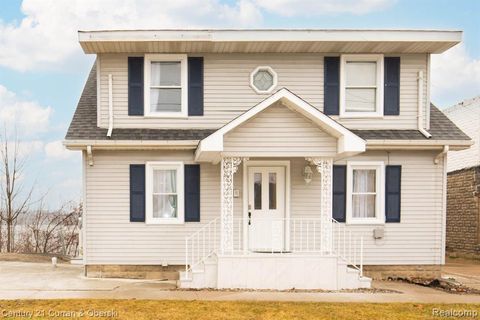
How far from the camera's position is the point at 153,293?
912cm

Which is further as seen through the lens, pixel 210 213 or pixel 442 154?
pixel 442 154

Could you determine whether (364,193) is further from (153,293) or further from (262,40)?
(153,293)

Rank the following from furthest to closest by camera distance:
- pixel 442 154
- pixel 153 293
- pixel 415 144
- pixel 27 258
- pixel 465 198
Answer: pixel 465 198 < pixel 27 258 < pixel 442 154 < pixel 415 144 < pixel 153 293

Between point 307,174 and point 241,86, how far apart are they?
2.70 meters

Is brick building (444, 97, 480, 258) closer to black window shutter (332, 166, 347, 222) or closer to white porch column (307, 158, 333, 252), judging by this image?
black window shutter (332, 166, 347, 222)

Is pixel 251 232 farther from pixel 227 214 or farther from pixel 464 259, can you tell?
pixel 464 259

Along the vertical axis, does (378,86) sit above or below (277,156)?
above

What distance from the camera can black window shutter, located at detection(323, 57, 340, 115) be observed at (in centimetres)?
1156

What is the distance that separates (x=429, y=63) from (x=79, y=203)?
15.1 meters

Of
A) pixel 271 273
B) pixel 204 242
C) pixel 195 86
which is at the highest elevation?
pixel 195 86

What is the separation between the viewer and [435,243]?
37.6 feet

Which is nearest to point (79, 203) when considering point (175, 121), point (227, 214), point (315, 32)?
point (175, 121)

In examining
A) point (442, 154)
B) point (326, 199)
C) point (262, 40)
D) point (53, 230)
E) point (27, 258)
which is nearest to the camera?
point (326, 199)

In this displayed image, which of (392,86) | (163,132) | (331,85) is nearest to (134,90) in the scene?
(163,132)
